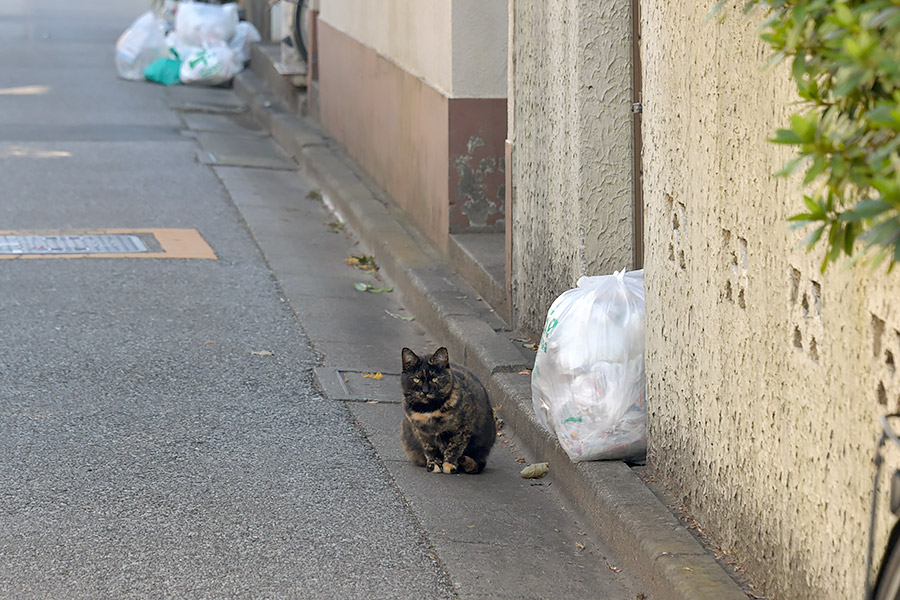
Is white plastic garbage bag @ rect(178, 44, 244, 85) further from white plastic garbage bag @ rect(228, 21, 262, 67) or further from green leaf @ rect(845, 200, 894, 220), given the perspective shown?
green leaf @ rect(845, 200, 894, 220)

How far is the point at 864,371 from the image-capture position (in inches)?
121

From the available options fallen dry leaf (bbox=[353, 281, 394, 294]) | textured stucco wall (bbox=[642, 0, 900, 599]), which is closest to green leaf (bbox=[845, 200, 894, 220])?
textured stucco wall (bbox=[642, 0, 900, 599])

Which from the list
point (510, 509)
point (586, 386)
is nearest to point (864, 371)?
point (586, 386)

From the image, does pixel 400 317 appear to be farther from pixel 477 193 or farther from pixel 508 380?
pixel 508 380

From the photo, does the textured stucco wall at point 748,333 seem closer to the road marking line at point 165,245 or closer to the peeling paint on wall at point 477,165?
the peeling paint on wall at point 477,165

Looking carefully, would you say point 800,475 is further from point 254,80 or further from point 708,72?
point 254,80

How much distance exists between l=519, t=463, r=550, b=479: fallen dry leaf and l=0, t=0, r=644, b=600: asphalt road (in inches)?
2.9

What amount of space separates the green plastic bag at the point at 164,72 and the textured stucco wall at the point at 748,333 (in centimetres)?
1382

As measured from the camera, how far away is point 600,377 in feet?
15.8

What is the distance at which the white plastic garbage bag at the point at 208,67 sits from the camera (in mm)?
17453

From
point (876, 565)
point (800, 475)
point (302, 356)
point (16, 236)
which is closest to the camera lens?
point (876, 565)

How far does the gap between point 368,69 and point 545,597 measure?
7247mm

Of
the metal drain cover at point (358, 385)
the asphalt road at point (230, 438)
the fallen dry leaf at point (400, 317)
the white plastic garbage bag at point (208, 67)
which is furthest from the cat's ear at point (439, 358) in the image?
the white plastic garbage bag at point (208, 67)

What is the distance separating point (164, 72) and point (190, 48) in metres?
0.63
